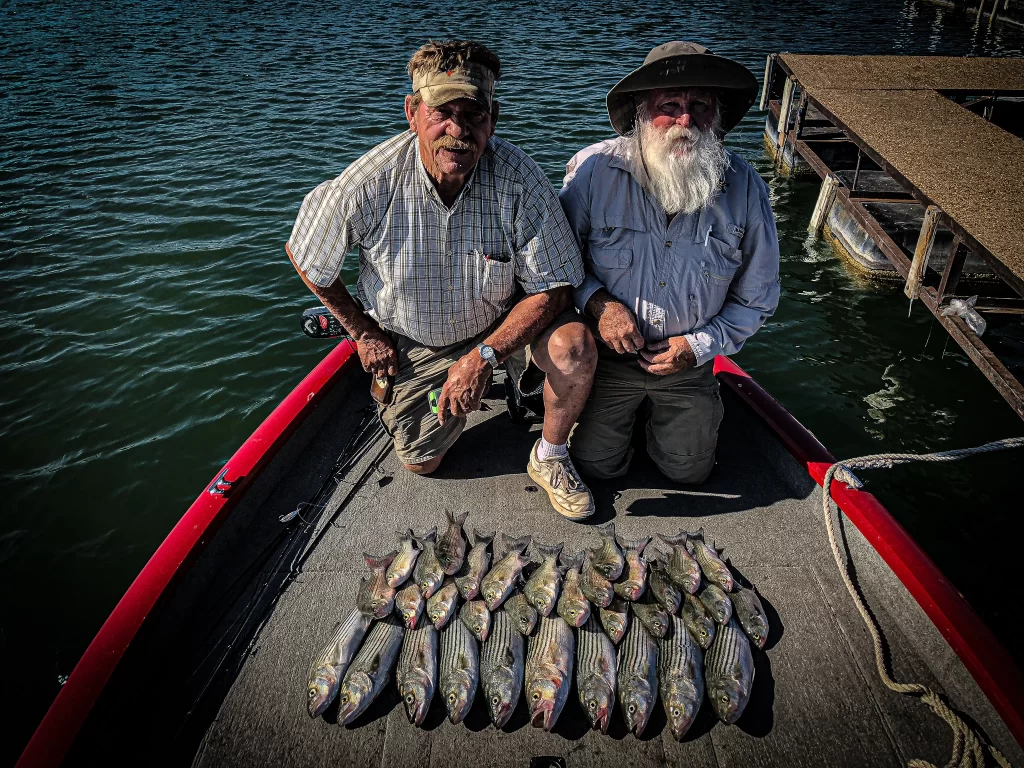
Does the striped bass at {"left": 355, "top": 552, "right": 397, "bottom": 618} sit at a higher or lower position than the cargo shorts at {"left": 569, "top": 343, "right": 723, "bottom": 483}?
lower

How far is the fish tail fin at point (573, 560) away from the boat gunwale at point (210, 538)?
4.99ft

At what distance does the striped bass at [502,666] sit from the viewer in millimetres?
3055

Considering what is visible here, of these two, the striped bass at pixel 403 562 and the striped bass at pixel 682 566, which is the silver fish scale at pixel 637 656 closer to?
the striped bass at pixel 682 566

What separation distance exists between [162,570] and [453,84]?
2854 mm

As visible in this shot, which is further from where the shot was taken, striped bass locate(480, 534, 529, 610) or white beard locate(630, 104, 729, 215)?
white beard locate(630, 104, 729, 215)

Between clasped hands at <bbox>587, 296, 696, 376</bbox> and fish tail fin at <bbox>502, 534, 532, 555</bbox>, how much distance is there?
4.06 feet

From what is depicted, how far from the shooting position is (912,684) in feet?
10.1

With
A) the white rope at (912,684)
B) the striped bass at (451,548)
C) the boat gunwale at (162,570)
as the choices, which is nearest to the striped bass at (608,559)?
the striped bass at (451,548)

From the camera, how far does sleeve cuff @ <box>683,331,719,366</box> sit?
387 centimetres

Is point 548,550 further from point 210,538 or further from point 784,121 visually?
point 784,121

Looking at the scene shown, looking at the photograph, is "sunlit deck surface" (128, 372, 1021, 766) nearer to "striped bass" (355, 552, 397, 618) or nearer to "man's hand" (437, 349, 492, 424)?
"striped bass" (355, 552, 397, 618)

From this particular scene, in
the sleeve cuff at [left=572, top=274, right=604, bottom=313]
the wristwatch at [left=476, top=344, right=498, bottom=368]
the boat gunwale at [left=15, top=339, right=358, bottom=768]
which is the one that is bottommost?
the boat gunwale at [left=15, top=339, right=358, bottom=768]

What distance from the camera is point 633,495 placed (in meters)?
4.30

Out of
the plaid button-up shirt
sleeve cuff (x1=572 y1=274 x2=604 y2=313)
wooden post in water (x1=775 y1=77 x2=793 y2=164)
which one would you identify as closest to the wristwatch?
the plaid button-up shirt
